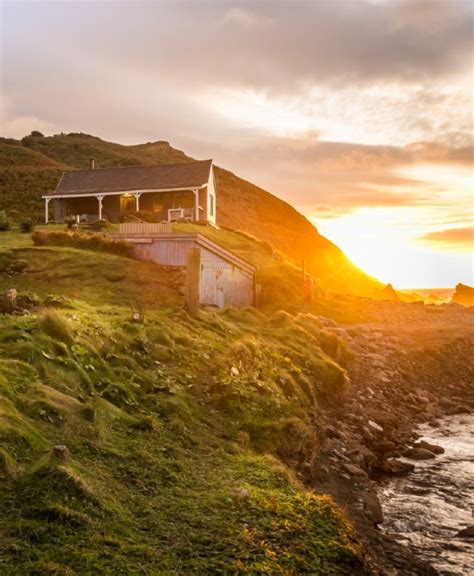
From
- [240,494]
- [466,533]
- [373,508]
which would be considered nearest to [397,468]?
[373,508]

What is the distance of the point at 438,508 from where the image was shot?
1028 centimetres

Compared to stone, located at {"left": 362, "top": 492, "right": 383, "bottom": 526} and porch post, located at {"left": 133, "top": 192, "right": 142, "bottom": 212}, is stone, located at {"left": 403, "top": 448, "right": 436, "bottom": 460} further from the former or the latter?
porch post, located at {"left": 133, "top": 192, "right": 142, "bottom": 212}

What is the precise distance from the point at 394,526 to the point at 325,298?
94.9 feet

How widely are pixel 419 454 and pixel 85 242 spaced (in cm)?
2170

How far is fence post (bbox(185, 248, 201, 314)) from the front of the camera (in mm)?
17031

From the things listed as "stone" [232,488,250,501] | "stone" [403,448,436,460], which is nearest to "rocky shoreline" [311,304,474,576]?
"stone" [403,448,436,460]

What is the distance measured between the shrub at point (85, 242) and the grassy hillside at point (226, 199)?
27.7m

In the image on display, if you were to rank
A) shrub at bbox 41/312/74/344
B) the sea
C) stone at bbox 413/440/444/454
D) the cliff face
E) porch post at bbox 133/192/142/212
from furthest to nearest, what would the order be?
the cliff face → porch post at bbox 133/192/142/212 → stone at bbox 413/440/444/454 → shrub at bbox 41/312/74/344 → the sea

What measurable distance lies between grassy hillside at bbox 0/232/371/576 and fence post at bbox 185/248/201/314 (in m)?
0.89

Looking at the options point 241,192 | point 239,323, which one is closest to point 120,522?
point 239,323

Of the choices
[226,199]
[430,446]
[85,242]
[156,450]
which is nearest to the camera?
[156,450]

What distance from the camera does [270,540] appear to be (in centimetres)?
658

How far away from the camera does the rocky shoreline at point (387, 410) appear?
9344 millimetres

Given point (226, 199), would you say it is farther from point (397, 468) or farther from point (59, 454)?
point (59, 454)
